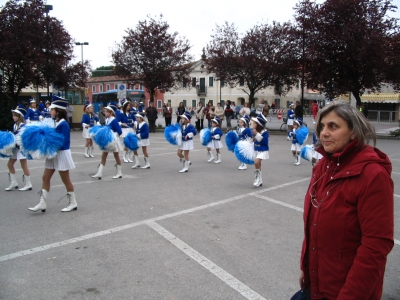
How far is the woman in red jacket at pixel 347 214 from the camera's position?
6.33 ft

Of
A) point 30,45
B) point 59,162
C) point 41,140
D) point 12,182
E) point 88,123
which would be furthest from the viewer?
point 30,45

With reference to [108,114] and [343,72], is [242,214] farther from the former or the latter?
[343,72]

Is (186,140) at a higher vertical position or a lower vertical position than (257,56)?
lower

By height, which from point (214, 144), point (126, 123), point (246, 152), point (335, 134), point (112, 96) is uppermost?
point (112, 96)

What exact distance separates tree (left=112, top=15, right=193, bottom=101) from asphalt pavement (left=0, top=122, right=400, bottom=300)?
63.2 ft

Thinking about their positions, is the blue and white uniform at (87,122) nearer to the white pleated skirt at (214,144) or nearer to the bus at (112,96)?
the white pleated skirt at (214,144)

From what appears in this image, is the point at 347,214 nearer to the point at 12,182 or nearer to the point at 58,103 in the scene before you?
the point at 58,103

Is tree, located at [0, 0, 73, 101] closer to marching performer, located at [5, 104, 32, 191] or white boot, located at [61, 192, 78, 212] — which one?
marching performer, located at [5, 104, 32, 191]

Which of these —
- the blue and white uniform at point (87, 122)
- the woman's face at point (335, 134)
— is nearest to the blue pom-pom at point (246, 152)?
the woman's face at point (335, 134)

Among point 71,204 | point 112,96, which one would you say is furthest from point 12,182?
point 112,96

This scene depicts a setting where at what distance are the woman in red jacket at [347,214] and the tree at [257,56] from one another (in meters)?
22.2

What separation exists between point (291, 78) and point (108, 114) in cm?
1798

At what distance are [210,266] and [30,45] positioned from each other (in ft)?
75.5

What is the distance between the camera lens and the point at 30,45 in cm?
2339
